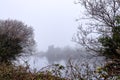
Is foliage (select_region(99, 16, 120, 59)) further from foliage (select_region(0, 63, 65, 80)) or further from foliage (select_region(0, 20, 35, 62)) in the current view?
foliage (select_region(0, 20, 35, 62))

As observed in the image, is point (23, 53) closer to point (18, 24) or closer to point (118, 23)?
point (18, 24)

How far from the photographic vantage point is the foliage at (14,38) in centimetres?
3381

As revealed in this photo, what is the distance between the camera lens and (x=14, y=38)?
37750 millimetres

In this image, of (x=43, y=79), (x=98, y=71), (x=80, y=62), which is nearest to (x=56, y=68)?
(x=43, y=79)

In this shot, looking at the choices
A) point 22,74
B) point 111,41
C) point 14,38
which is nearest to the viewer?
point 22,74

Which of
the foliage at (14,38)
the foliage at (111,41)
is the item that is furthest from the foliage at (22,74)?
the foliage at (14,38)

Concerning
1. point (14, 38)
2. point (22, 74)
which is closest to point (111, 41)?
point (22, 74)

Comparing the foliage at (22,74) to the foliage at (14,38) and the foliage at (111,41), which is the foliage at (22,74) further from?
the foliage at (14,38)

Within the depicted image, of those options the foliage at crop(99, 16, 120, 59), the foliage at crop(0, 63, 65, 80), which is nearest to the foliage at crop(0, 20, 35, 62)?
the foliage at crop(99, 16, 120, 59)

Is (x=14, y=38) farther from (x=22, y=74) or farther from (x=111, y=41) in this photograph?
(x=22, y=74)

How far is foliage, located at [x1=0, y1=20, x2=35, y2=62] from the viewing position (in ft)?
111

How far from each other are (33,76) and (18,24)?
35474 mm

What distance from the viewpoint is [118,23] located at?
20703 millimetres

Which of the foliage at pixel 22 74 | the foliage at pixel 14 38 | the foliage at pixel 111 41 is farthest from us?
the foliage at pixel 14 38
